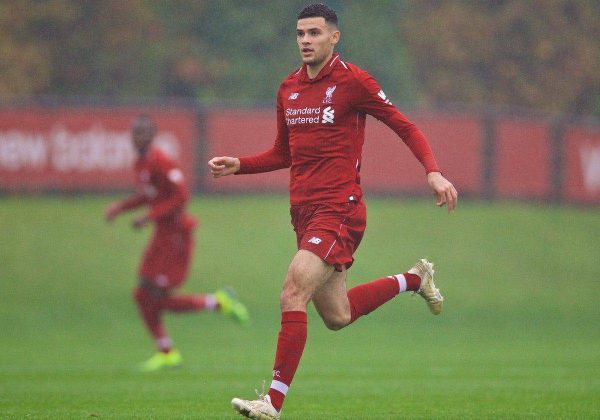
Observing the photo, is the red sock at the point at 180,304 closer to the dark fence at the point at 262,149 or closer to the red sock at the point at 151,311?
the red sock at the point at 151,311

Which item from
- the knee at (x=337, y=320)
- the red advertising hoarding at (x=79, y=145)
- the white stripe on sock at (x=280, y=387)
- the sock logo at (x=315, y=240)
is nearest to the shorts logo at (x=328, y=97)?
the sock logo at (x=315, y=240)

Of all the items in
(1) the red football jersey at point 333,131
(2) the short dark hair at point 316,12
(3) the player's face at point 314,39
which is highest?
(2) the short dark hair at point 316,12

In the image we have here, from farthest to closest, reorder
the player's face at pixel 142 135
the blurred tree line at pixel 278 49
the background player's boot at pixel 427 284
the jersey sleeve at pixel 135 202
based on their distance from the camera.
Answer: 1. the blurred tree line at pixel 278 49
2. the jersey sleeve at pixel 135 202
3. the player's face at pixel 142 135
4. the background player's boot at pixel 427 284

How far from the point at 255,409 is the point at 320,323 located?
529 inches

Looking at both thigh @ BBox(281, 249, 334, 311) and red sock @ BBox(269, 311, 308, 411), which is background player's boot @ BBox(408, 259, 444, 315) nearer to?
thigh @ BBox(281, 249, 334, 311)

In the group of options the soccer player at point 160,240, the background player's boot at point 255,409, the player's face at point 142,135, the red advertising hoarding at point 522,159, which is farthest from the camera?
the red advertising hoarding at point 522,159

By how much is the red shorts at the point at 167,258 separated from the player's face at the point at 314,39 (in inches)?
245

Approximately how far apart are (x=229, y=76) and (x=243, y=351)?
18542 mm

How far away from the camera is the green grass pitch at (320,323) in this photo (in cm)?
1038

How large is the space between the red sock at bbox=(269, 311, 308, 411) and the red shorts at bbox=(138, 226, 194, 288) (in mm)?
6504

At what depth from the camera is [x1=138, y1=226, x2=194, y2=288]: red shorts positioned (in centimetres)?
1463

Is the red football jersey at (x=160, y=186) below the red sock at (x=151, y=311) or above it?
above

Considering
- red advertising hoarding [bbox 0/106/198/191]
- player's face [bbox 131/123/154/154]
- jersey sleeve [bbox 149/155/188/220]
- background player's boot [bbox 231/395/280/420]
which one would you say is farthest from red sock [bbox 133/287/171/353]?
red advertising hoarding [bbox 0/106/198/191]

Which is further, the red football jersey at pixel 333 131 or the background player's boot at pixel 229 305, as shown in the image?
the background player's boot at pixel 229 305
